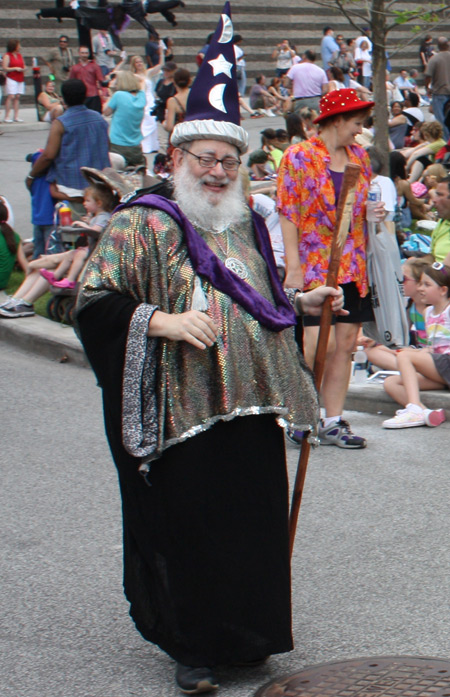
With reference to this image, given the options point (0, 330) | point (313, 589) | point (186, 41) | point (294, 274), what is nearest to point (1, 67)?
point (186, 41)

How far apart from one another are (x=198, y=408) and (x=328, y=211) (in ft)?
8.71

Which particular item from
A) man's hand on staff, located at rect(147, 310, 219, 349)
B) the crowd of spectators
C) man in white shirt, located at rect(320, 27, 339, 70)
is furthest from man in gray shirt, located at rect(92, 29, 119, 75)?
man's hand on staff, located at rect(147, 310, 219, 349)

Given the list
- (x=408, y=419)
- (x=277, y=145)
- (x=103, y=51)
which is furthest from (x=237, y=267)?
(x=103, y=51)

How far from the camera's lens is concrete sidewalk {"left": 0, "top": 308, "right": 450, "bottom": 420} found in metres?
6.65

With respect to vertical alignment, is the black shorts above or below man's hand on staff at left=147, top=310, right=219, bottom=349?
below

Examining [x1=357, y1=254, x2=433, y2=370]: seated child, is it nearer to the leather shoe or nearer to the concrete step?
the leather shoe

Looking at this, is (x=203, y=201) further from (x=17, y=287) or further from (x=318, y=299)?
(x=17, y=287)

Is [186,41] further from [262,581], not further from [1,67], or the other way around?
[262,581]

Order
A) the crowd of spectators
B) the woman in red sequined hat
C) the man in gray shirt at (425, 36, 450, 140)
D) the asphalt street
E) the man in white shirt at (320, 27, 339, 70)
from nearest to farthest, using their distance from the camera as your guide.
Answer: the asphalt street → the woman in red sequined hat → the crowd of spectators → the man in gray shirt at (425, 36, 450, 140) → the man in white shirt at (320, 27, 339, 70)

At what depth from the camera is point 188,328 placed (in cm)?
302

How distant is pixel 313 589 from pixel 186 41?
83.6 ft

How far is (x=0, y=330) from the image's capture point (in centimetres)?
920

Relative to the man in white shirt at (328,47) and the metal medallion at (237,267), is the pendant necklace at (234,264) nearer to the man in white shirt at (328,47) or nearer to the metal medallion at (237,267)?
the metal medallion at (237,267)

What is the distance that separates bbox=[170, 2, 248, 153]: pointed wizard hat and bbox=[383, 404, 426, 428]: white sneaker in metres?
3.17
